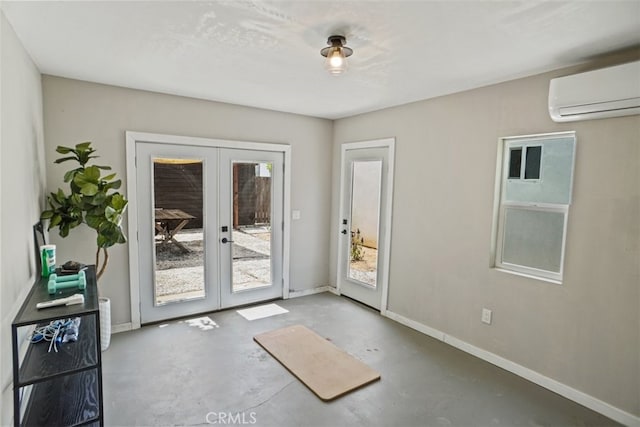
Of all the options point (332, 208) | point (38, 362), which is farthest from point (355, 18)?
point (332, 208)

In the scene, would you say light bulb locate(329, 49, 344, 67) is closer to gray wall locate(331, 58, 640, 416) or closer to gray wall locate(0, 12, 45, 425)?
gray wall locate(331, 58, 640, 416)

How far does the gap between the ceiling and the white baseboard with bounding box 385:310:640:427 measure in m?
2.43

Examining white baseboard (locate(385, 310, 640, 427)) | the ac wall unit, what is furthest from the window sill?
the ac wall unit

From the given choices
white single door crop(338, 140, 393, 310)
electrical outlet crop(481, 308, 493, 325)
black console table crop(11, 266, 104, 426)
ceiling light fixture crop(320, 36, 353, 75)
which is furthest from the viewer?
white single door crop(338, 140, 393, 310)

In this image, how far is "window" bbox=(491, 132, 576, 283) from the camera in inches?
106

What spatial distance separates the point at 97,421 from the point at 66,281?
35.4 inches

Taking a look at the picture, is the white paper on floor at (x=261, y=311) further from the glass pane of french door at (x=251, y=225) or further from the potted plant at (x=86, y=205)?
the potted plant at (x=86, y=205)

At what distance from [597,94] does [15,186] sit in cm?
372

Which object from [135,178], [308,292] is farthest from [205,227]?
[308,292]

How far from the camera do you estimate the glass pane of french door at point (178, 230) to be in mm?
3738

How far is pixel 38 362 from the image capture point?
199 cm

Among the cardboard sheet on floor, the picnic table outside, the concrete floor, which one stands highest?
the picnic table outside

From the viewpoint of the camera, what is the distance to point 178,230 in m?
3.88

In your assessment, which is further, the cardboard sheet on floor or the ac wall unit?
the cardboard sheet on floor
